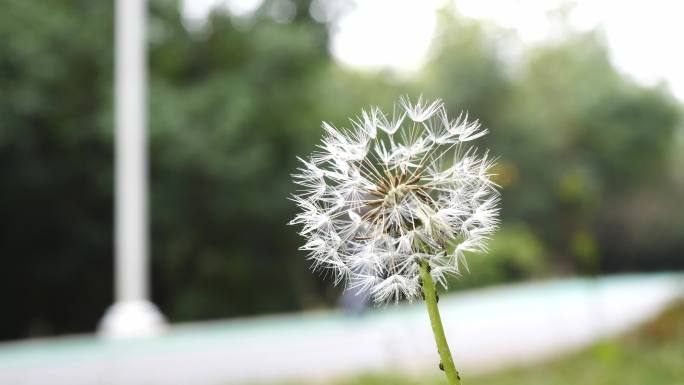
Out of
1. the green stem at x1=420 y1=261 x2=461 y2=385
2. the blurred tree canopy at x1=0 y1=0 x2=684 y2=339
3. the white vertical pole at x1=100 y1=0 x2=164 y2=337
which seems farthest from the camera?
the blurred tree canopy at x1=0 y1=0 x2=684 y2=339

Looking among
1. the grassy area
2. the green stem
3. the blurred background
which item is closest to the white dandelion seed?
the green stem

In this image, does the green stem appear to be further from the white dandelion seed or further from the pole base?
the pole base

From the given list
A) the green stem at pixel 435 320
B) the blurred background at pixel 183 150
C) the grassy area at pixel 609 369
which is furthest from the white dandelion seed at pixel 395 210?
the blurred background at pixel 183 150

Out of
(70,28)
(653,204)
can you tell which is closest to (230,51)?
(70,28)

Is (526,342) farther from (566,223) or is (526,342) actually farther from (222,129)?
(566,223)

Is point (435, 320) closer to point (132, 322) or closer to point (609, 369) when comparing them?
point (609, 369)

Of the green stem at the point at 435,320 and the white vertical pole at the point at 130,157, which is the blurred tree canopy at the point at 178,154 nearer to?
the white vertical pole at the point at 130,157
